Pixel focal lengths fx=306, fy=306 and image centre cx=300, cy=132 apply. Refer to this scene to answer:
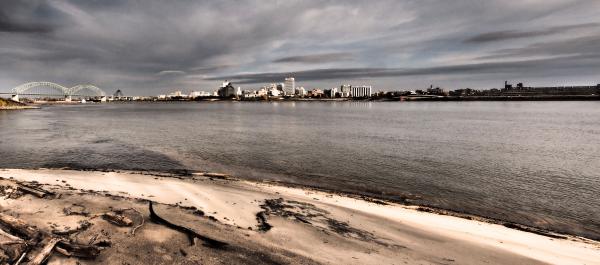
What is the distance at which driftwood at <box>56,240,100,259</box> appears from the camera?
8.91 m

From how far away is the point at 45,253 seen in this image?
8.60m

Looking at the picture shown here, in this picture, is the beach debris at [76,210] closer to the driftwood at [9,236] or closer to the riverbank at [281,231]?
the riverbank at [281,231]

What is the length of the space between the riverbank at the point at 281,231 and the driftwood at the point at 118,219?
25cm

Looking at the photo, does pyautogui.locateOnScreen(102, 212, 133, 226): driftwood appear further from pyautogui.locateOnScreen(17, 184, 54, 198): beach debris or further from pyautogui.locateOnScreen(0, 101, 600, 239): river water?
pyautogui.locateOnScreen(0, 101, 600, 239): river water

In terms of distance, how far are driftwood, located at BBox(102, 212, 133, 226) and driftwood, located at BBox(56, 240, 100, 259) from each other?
71.9 inches

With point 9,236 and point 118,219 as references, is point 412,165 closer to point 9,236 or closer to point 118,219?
point 118,219

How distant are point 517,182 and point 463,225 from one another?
13.0m

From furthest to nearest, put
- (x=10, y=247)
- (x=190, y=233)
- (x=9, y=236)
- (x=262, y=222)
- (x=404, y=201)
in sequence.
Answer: (x=404, y=201)
(x=262, y=222)
(x=190, y=233)
(x=9, y=236)
(x=10, y=247)

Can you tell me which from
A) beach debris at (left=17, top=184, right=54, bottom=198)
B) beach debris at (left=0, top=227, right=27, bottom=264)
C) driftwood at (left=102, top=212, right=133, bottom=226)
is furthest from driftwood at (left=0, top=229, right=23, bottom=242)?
beach debris at (left=17, top=184, right=54, bottom=198)

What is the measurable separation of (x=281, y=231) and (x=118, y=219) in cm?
601

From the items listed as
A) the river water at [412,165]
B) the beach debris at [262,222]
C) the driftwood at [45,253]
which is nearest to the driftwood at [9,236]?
the driftwood at [45,253]

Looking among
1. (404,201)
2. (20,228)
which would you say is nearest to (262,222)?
(20,228)

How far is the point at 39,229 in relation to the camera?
10.3 meters

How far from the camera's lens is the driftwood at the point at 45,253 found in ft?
26.9
